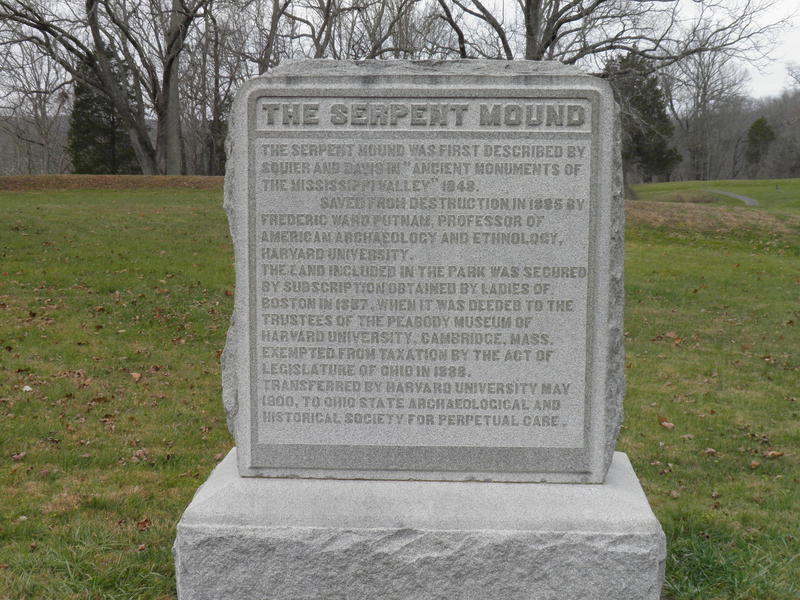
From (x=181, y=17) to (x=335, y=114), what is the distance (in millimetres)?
28609

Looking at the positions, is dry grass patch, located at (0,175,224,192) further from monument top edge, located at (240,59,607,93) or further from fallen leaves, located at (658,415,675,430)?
monument top edge, located at (240,59,607,93)

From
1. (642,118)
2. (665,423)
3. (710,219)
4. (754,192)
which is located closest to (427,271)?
(665,423)

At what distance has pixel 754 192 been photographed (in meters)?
37.8

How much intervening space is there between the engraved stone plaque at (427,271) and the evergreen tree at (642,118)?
21.0 metres

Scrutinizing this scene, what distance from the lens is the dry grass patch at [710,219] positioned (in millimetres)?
21000

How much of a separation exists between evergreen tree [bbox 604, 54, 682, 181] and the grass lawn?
1289 cm

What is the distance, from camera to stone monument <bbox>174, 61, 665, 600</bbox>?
322 cm

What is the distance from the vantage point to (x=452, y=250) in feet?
11.2

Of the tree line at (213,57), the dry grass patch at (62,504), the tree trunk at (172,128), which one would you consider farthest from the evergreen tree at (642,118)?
the dry grass patch at (62,504)

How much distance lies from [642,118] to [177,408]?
90.8ft

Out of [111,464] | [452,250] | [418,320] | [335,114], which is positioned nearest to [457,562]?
[418,320]

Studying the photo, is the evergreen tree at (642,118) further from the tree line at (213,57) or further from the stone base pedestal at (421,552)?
the stone base pedestal at (421,552)

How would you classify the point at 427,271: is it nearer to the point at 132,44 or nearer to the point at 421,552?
the point at 421,552

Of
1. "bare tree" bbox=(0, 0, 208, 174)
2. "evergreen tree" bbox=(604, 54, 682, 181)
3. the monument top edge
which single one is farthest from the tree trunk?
the monument top edge
